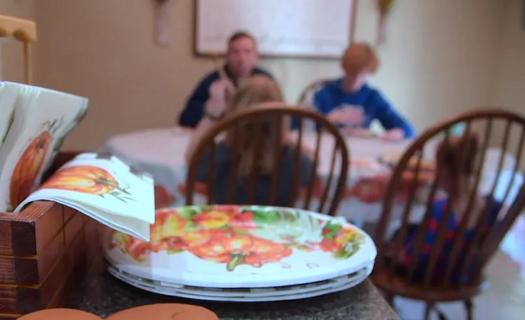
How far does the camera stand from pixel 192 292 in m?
0.58

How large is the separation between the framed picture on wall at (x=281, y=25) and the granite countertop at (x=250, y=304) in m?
3.06

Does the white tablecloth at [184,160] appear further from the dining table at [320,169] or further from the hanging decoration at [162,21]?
the hanging decoration at [162,21]

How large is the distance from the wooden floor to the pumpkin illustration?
194 cm

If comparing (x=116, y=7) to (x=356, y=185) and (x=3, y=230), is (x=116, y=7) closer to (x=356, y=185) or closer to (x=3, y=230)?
(x=356, y=185)

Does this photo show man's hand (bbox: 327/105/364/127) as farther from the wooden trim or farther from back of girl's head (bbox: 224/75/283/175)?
the wooden trim

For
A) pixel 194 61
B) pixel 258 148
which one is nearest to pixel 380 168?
pixel 258 148

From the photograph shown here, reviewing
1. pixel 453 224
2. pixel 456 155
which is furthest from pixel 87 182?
pixel 453 224

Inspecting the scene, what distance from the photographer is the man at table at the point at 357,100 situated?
279 cm

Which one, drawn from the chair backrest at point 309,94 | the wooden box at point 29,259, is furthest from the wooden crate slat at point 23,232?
the chair backrest at point 309,94

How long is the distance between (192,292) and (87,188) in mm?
158

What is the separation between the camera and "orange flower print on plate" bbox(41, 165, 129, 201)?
560mm

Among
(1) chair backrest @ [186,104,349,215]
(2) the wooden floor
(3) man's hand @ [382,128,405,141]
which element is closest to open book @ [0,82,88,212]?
(1) chair backrest @ [186,104,349,215]

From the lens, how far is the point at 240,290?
23.1 inches

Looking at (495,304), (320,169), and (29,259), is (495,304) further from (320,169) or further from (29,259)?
(29,259)
